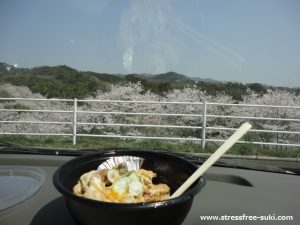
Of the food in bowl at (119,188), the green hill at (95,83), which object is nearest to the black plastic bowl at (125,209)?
the food in bowl at (119,188)

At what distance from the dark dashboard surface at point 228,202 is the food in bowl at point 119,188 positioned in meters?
0.15

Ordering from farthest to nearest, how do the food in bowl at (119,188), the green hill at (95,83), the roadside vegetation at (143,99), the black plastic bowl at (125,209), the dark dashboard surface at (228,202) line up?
the green hill at (95,83) < the roadside vegetation at (143,99) < the dark dashboard surface at (228,202) < the food in bowl at (119,188) < the black plastic bowl at (125,209)

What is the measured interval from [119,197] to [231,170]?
0.81 m

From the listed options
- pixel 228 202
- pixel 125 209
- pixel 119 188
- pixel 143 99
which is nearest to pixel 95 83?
pixel 143 99

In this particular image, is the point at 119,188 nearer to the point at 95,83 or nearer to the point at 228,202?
the point at 228,202

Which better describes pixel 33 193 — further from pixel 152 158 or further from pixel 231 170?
pixel 231 170

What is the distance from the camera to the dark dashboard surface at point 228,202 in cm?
130

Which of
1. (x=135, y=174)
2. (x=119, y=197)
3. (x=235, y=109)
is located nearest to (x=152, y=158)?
(x=135, y=174)

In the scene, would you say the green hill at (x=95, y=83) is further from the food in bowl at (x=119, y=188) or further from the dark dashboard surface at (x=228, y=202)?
the food in bowl at (x=119, y=188)

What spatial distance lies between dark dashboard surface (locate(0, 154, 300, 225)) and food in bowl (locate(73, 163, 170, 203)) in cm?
15

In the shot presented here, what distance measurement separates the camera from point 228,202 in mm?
1446

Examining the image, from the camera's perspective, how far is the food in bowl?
1.16 meters

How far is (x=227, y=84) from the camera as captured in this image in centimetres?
1471

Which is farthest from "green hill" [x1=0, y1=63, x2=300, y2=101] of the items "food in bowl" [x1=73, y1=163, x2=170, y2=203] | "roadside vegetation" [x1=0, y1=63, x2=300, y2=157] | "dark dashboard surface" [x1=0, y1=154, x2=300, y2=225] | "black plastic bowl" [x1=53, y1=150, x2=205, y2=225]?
"black plastic bowl" [x1=53, y1=150, x2=205, y2=225]
